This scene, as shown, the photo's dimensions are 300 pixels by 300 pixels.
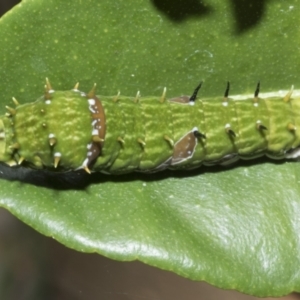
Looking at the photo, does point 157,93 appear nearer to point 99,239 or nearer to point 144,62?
point 144,62

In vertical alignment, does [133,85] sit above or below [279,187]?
above

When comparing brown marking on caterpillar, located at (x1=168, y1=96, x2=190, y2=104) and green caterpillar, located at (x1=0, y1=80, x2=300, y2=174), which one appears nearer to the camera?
green caterpillar, located at (x1=0, y1=80, x2=300, y2=174)

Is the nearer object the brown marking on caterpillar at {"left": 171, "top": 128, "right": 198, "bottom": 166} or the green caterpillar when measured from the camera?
the green caterpillar

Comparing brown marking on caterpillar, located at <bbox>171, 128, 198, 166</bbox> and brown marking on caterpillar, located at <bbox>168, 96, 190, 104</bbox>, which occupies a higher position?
brown marking on caterpillar, located at <bbox>168, 96, 190, 104</bbox>

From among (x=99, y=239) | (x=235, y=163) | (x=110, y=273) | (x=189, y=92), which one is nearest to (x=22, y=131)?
(x=99, y=239)
